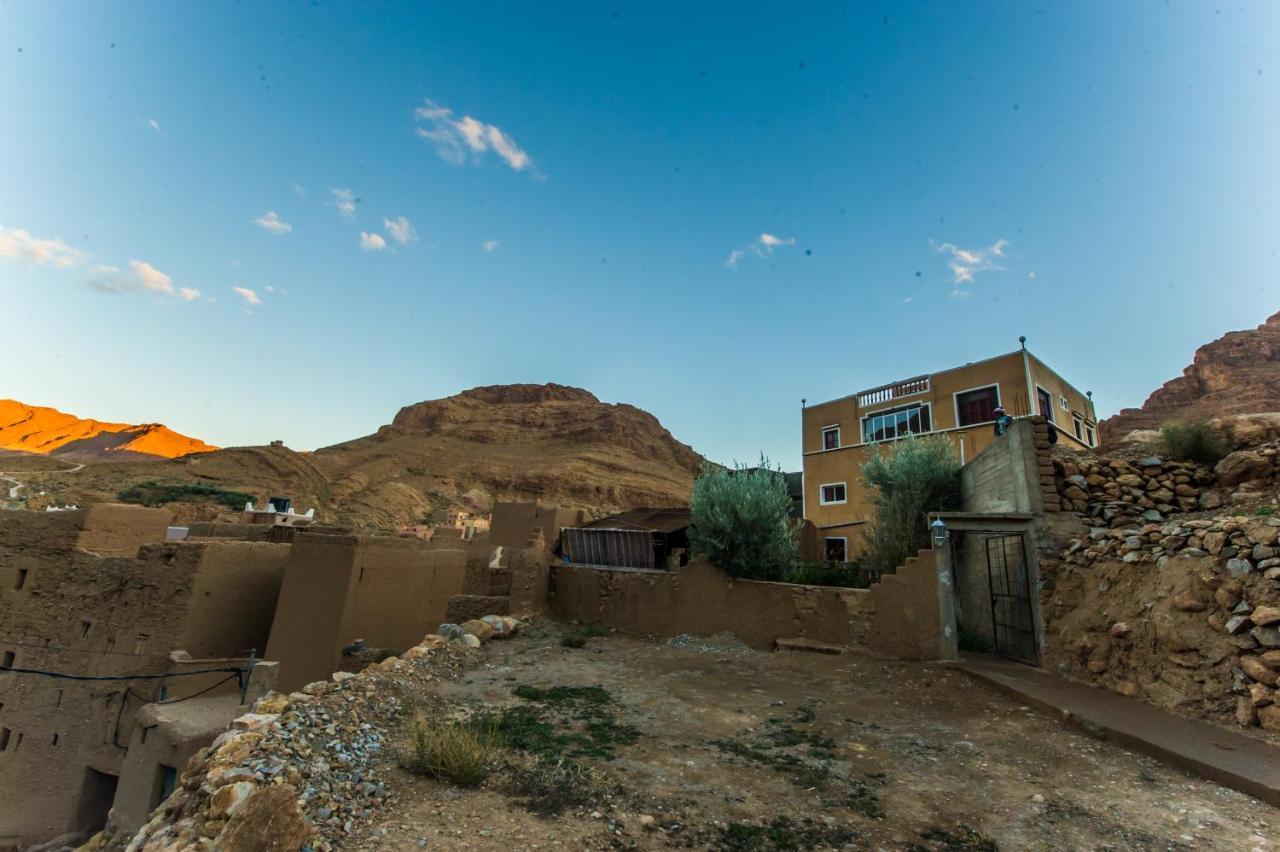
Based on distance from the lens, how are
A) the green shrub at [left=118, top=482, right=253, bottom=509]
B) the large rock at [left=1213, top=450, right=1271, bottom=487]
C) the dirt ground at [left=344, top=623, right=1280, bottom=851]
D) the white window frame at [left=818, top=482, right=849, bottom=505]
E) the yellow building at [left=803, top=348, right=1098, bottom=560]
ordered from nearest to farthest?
the dirt ground at [left=344, top=623, right=1280, bottom=851] → the large rock at [left=1213, top=450, right=1271, bottom=487] → the yellow building at [left=803, top=348, right=1098, bottom=560] → the white window frame at [left=818, top=482, right=849, bottom=505] → the green shrub at [left=118, top=482, right=253, bottom=509]

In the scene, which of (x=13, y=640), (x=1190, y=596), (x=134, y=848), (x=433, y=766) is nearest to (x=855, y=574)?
(x=1190, y=596)

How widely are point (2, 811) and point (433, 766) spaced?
14.9m

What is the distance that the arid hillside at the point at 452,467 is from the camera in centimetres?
4547

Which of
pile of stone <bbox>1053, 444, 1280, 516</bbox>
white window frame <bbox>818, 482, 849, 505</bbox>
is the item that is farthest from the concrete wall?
white window frame <bbox>818, 482, 849, 505</bbox>

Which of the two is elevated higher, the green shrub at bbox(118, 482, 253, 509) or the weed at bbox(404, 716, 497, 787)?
the green shrub at bbox(118, 482, 253, 509)

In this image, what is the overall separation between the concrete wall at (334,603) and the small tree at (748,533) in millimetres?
6535

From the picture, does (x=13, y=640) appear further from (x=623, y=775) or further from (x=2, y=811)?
(x=623, y=775)

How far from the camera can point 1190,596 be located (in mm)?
6484

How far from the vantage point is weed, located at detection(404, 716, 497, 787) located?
454cm

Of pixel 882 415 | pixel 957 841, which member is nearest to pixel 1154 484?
pixel 957 841

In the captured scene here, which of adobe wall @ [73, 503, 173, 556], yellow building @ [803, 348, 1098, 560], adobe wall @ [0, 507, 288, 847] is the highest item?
yellow building @ [803, 348, 1098, 560]

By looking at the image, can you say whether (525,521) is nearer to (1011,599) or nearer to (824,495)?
(824,495)

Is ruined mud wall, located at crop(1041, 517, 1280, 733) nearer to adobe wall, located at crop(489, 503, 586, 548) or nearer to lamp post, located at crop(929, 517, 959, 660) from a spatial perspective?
lamp post, located at crop(929, 517, 959, 660)

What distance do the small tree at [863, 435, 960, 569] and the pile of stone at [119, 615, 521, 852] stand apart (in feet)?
33.1
